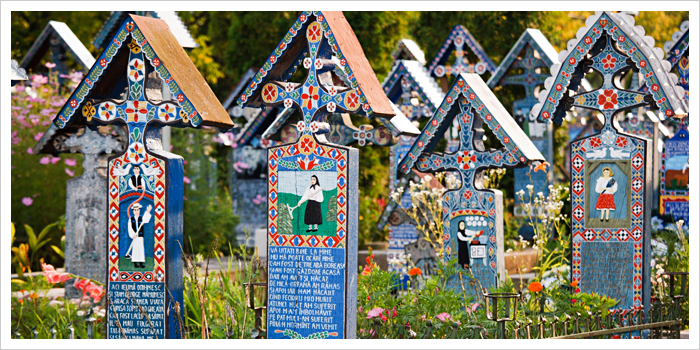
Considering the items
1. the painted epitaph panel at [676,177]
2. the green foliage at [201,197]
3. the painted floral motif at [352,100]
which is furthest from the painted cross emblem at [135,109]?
the painted epitaph panel at [676,177]

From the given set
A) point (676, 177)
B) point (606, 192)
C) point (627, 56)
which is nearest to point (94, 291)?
point (606, 192)

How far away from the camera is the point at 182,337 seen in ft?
22.3

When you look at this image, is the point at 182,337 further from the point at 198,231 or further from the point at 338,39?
the point at 198,231

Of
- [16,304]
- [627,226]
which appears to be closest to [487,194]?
[627,226]

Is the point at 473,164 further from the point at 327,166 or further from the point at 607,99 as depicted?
the point at 327,166

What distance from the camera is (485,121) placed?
25.4ft

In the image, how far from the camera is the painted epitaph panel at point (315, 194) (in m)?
6.49

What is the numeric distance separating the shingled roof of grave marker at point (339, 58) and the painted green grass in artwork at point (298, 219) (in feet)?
2.57

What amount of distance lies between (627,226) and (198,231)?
798 cm

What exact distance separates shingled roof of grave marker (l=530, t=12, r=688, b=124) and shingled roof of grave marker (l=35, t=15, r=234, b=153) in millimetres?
3214

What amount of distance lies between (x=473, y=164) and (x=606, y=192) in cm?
129

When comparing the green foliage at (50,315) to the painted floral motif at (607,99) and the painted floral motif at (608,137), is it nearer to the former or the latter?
the painted floral motif at (608,137)

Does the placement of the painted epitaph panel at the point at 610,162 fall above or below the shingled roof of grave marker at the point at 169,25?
below

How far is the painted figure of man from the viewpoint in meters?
6.81
